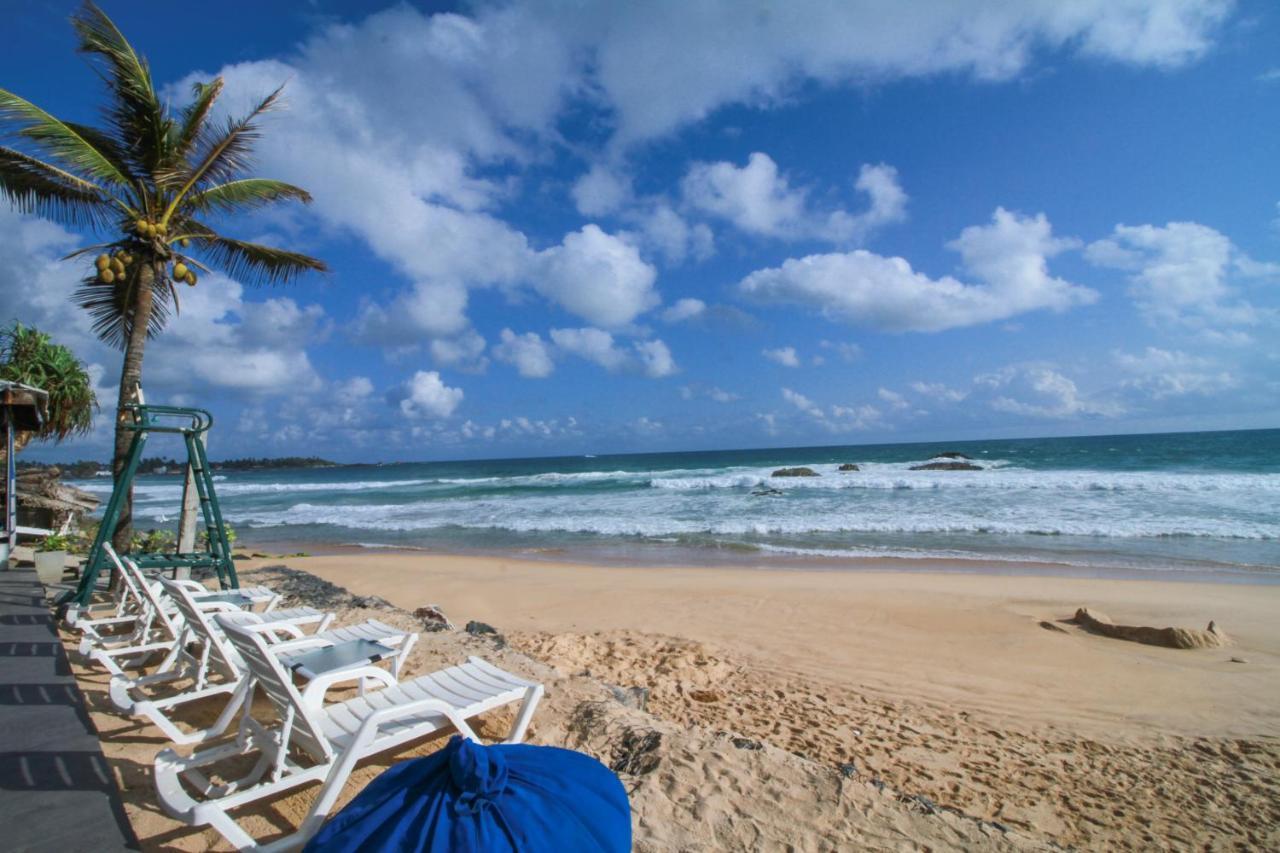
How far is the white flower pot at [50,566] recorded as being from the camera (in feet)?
27.1

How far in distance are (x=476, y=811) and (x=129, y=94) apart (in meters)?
8.69

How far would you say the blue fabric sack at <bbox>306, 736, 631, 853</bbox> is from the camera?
1.64m

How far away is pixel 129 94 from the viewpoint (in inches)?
273

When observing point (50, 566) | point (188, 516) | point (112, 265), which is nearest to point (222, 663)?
point (188, 516)

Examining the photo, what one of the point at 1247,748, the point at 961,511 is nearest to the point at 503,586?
the point at 1247,748

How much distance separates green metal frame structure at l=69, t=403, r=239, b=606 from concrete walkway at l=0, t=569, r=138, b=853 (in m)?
1.76

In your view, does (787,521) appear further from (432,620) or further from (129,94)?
(129,94)

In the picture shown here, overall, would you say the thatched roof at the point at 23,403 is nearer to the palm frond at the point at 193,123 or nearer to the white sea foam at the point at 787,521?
the palm frond at the point at 193,123

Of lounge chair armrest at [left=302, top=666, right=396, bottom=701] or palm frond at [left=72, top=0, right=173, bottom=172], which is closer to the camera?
lounge chair armrest at [left=302, top=666, right=396, bottom=701]

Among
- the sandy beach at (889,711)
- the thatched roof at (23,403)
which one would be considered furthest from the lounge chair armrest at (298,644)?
the thatched roof at (23,403)

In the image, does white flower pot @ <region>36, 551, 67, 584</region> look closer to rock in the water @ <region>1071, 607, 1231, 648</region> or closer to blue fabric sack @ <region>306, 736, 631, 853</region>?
blue fabric sack @ <region>306, 736, 631, 853</region>

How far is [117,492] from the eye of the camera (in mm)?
6578

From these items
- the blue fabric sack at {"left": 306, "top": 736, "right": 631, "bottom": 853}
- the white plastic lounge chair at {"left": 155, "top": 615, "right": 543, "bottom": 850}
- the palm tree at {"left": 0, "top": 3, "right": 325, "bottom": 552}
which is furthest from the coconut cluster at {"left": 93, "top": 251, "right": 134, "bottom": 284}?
the blue fabric sack at {"left": 306, "top": 736, "right": 631, "bottom": 853}

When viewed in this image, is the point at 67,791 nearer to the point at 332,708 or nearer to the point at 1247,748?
the point at 332,708
